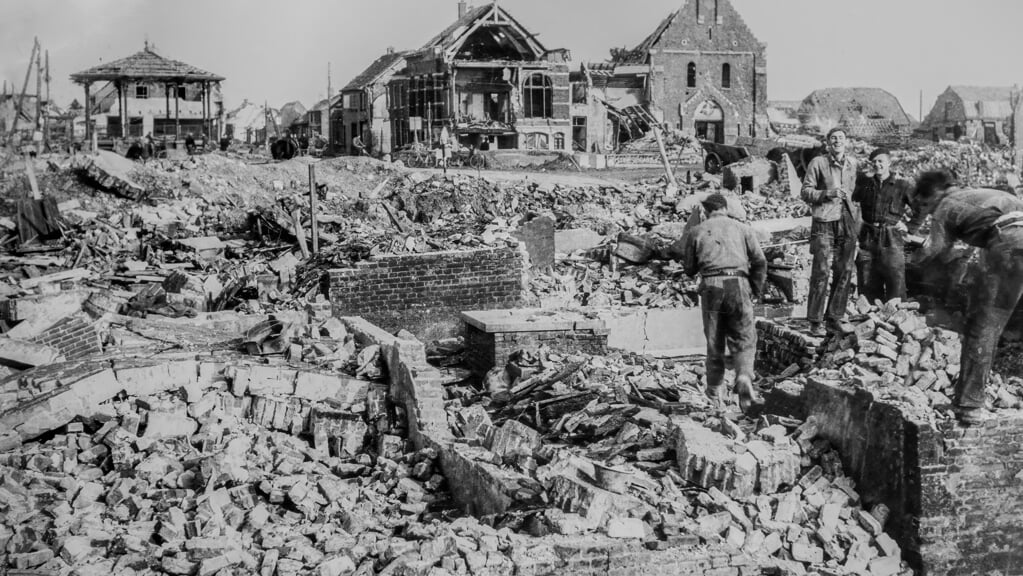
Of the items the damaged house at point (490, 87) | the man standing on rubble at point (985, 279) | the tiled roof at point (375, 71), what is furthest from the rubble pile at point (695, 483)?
the tiled roof at point (375, 71)

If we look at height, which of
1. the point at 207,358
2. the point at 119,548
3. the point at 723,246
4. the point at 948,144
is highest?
the point at 948,144

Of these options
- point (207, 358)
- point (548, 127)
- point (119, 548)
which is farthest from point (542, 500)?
point (548, 127)

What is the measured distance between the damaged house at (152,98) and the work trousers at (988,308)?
2995cm

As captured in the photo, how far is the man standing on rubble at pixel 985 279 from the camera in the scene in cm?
631

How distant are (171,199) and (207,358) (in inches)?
623

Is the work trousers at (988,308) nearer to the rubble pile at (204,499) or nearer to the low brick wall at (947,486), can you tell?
the low brick wall at (947,486)

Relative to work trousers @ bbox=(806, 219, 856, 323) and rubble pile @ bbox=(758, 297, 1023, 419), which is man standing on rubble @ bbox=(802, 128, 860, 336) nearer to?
work trousers @ bbox=(806, 219, 856, 323)

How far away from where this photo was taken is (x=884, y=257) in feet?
29.9

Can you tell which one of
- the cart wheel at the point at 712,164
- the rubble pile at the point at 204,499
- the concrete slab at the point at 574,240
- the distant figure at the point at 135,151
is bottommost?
the rubble pile at the point at 204,499

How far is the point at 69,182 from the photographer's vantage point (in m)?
24.2

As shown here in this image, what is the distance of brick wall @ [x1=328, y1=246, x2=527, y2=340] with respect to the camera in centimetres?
1205

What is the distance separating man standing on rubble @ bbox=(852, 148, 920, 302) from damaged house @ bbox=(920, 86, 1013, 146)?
44.7m

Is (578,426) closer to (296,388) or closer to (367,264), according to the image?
(296,388)

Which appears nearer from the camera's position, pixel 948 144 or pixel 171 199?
pixel 171 199
